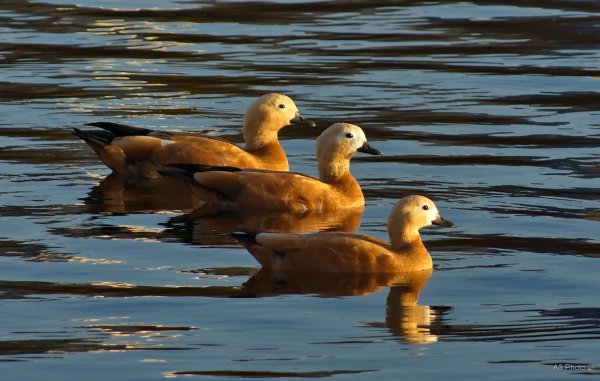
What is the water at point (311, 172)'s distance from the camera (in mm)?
10914

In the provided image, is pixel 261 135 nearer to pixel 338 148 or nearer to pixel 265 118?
pixel 265 118

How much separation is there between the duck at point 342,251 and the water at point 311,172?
131 mm

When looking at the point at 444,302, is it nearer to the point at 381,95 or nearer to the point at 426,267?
the point at 426,267

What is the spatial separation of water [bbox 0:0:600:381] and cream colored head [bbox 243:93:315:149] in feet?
3.30

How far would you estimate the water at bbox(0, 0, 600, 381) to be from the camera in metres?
10.9

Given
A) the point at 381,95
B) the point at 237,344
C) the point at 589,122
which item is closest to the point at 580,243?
the point at 237,344

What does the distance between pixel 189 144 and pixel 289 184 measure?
1.79 m

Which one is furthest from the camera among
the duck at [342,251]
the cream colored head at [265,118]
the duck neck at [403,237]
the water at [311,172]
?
the cream colored head at [265,118]

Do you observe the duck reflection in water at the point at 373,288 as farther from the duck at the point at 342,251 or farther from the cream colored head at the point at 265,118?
the cream colored head at the point at 265,118

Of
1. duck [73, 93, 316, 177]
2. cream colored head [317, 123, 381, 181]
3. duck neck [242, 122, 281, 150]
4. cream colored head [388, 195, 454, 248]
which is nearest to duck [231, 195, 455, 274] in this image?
cream colored head [388, 195, 454, 248]

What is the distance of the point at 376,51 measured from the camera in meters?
25.7

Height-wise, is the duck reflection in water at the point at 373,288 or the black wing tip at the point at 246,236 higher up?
the black wing tip at the point at 246,236

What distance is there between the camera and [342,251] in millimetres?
12977

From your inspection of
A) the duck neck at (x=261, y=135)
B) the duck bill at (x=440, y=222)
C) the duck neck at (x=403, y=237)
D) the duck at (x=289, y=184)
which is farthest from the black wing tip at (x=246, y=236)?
the duck neck at (x=261, y=135)
